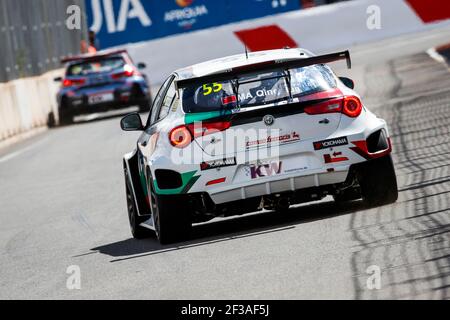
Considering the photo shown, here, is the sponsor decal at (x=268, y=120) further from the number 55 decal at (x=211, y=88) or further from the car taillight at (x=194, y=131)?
the number 55 decal at (x=211, y=88)

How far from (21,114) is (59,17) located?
397 inches

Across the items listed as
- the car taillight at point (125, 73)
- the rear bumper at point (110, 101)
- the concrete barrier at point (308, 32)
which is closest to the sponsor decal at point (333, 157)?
the rear bumper at point (110, 101)

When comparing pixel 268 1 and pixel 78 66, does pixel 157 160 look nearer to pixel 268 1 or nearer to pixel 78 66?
pixel 78 66

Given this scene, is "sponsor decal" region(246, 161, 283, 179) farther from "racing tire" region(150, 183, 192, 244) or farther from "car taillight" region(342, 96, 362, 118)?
"car taillight" region(342, 96, 362, 118)

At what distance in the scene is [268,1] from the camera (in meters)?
40.6

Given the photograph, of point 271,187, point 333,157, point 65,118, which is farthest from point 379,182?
point 65,118

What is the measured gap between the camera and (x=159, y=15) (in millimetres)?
39562

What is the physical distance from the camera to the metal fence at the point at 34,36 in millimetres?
34312

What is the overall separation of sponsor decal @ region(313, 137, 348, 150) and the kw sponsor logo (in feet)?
1.12

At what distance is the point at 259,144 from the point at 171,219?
874 millimetres

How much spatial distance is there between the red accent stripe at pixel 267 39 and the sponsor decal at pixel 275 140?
72.5 feet

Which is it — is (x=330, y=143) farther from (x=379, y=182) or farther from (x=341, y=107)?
(x=379, y=182)

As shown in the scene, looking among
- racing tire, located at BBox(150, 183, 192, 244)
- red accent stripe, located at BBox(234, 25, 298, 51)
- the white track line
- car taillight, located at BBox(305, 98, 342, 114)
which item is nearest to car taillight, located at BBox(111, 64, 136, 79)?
the white track line

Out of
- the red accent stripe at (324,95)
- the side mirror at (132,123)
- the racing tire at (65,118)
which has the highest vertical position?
the red accent stripe at (324,95)
